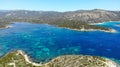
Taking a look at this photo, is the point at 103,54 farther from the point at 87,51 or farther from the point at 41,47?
the point at 41,47

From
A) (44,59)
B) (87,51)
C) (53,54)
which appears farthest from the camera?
(87,51)

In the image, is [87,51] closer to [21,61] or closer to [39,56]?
[39,56]

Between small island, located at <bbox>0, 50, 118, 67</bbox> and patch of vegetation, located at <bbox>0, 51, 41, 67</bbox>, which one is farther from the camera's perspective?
patch of vegetation, located at <bbox>0, 51, 41, 67</bbox>

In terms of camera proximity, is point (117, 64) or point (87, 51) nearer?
point (117, 64)

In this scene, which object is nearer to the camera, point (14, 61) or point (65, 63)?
point (65, 63)

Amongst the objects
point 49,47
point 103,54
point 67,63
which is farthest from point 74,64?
point 49,47

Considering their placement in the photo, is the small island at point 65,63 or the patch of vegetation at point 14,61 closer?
the small island at point 65,63

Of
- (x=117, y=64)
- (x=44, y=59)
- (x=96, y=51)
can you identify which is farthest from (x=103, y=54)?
(x=44, y=59)

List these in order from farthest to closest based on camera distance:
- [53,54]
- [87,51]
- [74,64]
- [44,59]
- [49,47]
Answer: [49,47] → [87,51] → [53,54] → [44,59] → [74,64]

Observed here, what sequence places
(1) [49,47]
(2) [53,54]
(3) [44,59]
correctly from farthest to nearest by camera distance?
(1) [49,47] < (2) [53,54] < (3) [44,59]
